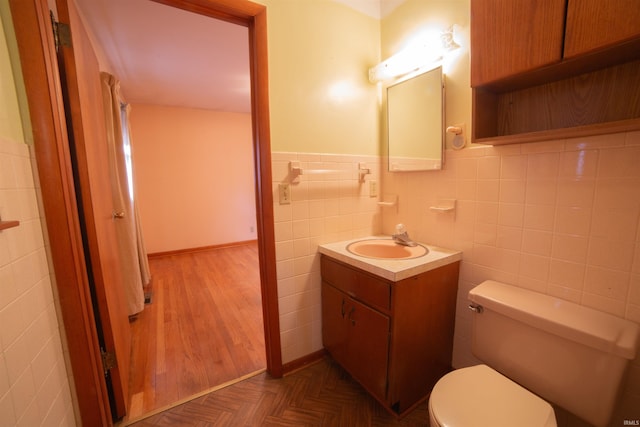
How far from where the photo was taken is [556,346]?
3.05 feet

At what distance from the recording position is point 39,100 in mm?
874

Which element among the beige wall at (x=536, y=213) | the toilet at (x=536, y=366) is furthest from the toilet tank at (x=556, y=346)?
the beige wall at (x=536, y=213)

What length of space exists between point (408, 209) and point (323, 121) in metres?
0.80

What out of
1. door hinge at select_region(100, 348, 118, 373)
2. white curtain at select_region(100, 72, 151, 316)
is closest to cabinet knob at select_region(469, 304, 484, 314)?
door hinge at select_region(100, 348, 118, 373)

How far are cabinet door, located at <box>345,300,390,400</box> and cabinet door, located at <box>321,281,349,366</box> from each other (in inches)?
2.0

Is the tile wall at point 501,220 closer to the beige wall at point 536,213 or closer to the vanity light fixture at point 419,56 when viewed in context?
the beige wall at point 536,213

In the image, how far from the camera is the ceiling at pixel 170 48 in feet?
5.60

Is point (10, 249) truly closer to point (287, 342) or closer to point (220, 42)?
point (287, 342)

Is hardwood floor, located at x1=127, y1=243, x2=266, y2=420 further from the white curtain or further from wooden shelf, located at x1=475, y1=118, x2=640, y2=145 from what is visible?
wooden shelf, located at x1=475, y1=118, x2=640, y2=145

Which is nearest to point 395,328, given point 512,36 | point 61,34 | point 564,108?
point 564,108

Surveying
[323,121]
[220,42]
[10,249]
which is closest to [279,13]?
[323,121]

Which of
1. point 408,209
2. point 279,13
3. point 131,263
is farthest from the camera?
point 131,263

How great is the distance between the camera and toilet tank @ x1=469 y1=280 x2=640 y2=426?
0.83 m

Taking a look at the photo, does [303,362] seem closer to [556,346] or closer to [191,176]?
[556,346]
